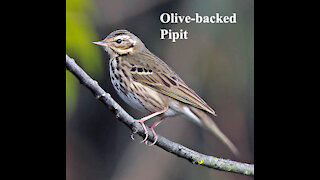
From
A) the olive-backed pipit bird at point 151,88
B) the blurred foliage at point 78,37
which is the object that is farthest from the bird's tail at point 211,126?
the blurred foliage at point 78,37

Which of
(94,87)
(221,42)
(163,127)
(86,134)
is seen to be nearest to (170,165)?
(163,127)

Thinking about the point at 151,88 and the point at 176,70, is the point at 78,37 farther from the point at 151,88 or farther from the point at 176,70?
the point at 176,70

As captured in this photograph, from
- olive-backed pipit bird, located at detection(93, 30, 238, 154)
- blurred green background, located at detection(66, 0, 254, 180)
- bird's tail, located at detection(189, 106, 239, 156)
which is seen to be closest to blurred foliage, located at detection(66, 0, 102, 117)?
blurred green background, located at detection(66, 0, 254, 180)

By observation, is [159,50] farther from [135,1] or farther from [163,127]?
[163,127]

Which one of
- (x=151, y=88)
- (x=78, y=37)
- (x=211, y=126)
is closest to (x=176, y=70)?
(x=151, y=88)

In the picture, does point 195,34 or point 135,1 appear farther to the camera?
point 135,1

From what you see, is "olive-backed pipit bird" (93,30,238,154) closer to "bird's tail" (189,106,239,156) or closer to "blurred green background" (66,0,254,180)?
"bird's tail" (189,106,239,156)

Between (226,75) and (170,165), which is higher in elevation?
(226,75)
